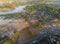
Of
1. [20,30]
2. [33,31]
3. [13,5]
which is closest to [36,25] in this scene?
[33,31]

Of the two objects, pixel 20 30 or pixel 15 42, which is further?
pixel 20 30

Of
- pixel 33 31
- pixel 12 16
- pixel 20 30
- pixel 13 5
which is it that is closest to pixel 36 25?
pixel 33 31

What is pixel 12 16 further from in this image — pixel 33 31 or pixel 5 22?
pixel 33 31

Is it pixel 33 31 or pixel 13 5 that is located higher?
pixel 13 5

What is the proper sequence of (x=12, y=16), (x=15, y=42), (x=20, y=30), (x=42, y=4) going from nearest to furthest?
1. (x=15, y=42)
2. (x=20, y=30)
3. (x=12, y=16)
4. (x=42, y=4)

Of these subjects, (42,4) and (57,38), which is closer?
(57,38)

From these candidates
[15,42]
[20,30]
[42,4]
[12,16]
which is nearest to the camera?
[15,42]

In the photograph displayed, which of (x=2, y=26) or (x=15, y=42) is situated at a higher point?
(x=2, y=26)

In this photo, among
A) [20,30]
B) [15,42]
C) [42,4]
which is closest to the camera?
[15,42]

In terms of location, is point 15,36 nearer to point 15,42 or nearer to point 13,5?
point 15,42
